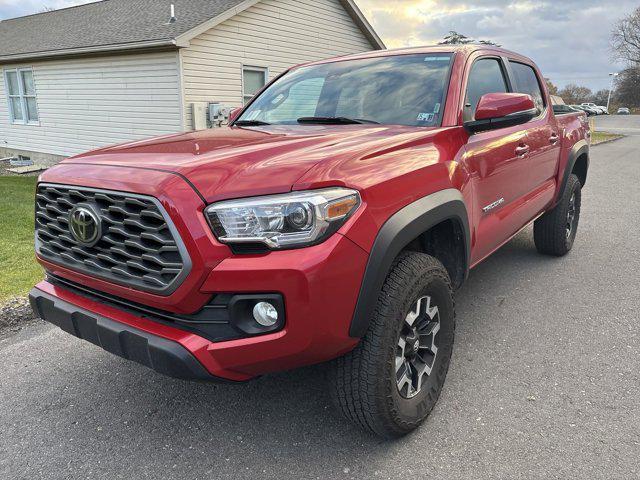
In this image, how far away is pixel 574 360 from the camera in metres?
3.13

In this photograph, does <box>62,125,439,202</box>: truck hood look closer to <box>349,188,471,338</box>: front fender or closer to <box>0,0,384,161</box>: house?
<box>349,188,471,338</box>: front fender

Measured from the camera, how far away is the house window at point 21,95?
14.3 m

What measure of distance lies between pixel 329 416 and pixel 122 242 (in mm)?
1371

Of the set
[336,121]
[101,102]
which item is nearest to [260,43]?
[101,102]

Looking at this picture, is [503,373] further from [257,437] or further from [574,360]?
[257,437]

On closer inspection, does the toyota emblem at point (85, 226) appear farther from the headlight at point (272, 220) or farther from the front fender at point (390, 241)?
the front fender at point (390, 241)

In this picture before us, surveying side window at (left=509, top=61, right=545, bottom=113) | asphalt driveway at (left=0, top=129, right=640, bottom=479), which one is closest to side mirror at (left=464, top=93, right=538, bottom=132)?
side window at (left=509, top=61, right=545, bottom=113)

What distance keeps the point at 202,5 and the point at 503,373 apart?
11.2 meters

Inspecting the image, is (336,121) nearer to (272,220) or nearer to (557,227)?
(272,220)

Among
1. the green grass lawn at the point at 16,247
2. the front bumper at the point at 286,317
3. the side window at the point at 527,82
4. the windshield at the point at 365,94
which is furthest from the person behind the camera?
the green grass lawn at the point at 16,247

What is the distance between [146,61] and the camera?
417 inches

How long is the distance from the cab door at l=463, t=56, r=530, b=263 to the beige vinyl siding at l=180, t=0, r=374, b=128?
26.1ft

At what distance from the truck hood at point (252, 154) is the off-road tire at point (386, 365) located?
573mm

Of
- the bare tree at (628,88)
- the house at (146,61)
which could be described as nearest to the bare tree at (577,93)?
the bare tree at (628,88)
